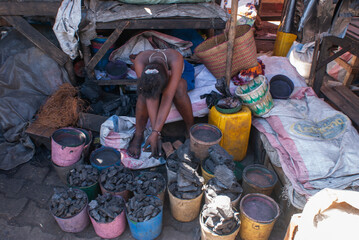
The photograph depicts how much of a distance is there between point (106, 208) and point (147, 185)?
46 cm

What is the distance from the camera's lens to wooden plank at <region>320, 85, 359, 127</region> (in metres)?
3.78

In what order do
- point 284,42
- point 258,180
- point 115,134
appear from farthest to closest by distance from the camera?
point 284,42, point 115,134, point 258,180

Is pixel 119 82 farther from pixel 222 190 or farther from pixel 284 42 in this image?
pixel 284 42

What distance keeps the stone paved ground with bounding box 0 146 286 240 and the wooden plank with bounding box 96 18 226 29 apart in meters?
2.11

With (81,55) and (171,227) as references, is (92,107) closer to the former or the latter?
(81,55)

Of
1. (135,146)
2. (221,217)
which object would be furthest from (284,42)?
(221,217)

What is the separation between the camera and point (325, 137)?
3.12 m

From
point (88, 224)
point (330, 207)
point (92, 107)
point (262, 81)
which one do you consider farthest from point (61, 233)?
point (262, 81)

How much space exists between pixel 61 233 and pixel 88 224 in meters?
0.27

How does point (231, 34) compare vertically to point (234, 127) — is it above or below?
above

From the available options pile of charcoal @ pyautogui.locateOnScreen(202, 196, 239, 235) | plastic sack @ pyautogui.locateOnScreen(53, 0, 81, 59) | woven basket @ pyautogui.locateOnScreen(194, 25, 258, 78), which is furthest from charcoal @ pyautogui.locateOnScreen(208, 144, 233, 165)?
plastic sack @ pyautogui.locateOnScreen(53, 0, 81, 59)

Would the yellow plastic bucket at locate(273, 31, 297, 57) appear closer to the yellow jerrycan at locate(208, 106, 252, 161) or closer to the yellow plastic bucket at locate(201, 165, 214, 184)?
the yellow jerrycan at locate(208, 106, 252, 161)

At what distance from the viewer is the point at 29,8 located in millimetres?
3760

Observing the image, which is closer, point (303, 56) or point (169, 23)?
point (169, 23)
